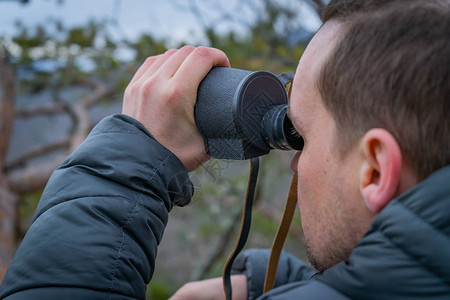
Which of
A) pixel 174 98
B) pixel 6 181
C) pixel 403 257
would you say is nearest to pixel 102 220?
pixel 174 98

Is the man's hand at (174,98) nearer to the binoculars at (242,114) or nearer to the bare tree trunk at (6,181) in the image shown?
the binoculars at (242,114)

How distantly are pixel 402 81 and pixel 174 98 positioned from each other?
419mm

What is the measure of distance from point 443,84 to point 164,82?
19.6 inches

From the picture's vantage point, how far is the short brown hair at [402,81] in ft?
2.12

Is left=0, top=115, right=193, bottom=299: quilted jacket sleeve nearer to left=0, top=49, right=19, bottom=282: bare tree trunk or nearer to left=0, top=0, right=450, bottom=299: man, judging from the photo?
left=0, top=0, right=450, bottom=299: man

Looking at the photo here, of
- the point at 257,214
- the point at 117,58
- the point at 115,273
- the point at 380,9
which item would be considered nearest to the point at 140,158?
the point at 115,273

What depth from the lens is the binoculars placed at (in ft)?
2.85

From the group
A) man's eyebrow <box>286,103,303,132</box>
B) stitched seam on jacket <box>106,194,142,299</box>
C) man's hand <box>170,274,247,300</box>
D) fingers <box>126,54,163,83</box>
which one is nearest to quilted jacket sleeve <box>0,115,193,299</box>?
stitched seam on jacket <box>106,194,142,299</box>

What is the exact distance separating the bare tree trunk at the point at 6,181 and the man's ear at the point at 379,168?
182 cm

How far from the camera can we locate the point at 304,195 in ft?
2.61

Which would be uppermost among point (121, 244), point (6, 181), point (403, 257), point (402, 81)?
point (402, 81)

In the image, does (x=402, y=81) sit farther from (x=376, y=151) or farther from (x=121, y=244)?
(x=121, y=244)

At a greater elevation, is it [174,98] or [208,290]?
[174,98]

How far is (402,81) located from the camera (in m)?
0.65
